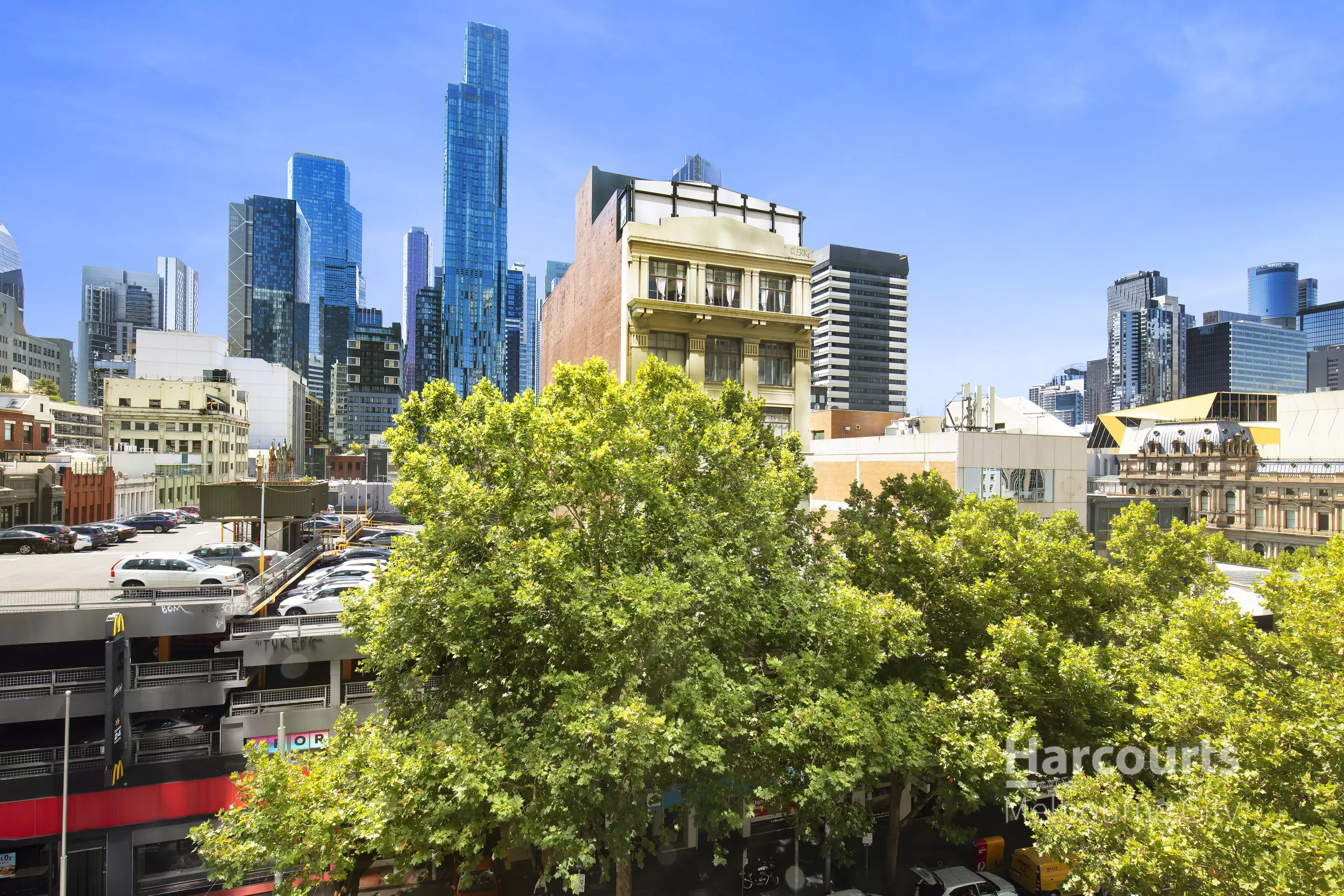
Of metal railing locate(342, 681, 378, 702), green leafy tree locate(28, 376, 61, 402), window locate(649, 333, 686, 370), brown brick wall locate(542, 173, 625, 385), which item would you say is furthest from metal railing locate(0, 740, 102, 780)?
green leafy tree locate(28, 376, 61, 402)

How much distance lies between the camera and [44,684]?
64.8 ft

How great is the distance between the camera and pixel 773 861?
2334 centimetres

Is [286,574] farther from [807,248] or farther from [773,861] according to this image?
[807,248]

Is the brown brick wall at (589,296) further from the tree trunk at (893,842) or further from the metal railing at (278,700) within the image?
the tree trunk at (893,842)

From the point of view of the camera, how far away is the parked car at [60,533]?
31188 millimetres

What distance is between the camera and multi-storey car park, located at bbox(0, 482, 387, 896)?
18875 millimetres

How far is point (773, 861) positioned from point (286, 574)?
76.4 ft

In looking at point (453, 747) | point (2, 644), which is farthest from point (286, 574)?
point (453, 747)

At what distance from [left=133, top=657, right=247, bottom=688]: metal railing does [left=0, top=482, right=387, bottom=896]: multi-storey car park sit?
4 cm

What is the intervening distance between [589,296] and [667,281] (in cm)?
957

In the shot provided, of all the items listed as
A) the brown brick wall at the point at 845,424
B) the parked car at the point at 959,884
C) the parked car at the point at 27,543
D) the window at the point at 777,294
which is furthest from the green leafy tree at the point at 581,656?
the brown brick wall at the point at 845,424

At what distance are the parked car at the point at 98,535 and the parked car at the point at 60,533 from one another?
3.88ft

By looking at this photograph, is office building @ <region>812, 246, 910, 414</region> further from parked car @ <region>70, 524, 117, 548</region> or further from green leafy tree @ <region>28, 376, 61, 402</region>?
green leafy tree @ <region>28, 376, 61, 402</region>

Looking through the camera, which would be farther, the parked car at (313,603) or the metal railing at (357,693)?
the parked car at (313,603)
